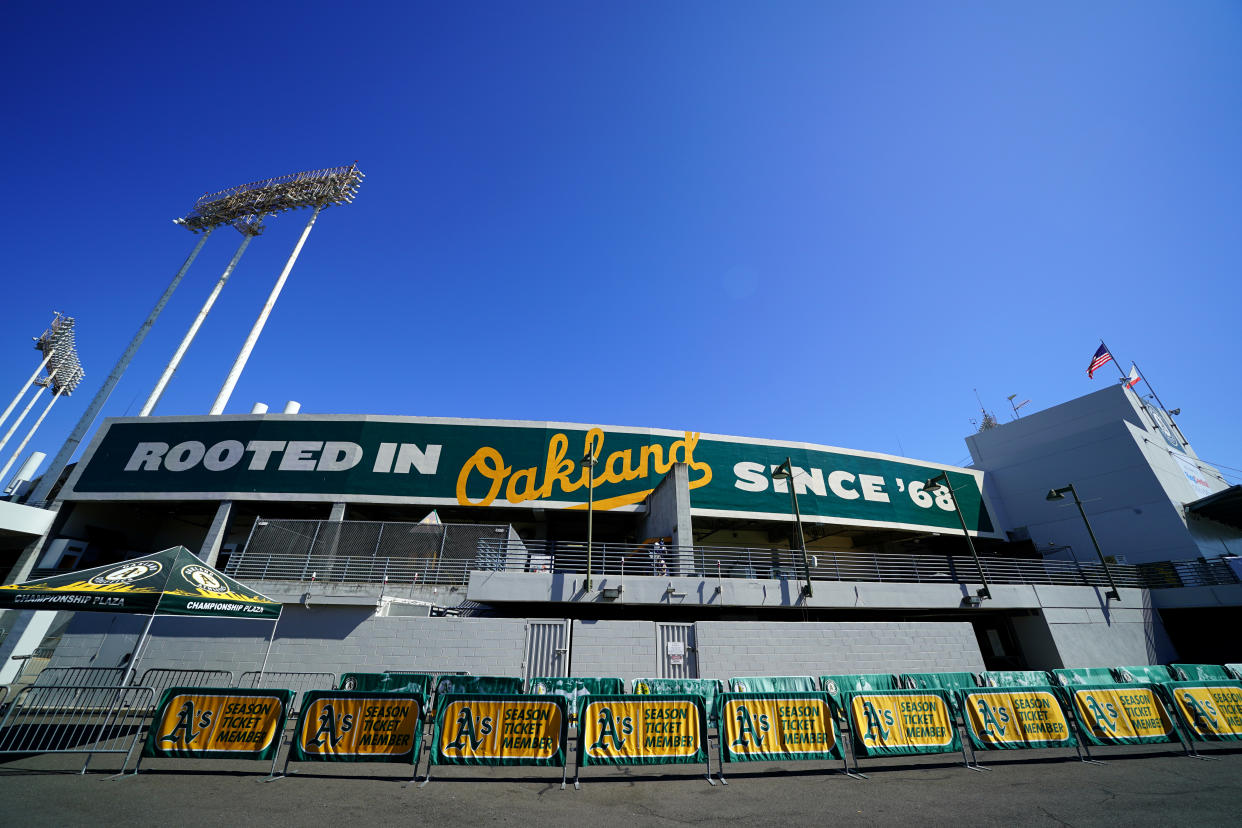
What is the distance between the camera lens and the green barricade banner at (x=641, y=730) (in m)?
7.84

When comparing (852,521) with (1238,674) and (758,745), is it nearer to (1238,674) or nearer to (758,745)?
(1238,674)

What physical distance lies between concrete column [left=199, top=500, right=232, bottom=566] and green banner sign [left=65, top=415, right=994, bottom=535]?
959 millimetres

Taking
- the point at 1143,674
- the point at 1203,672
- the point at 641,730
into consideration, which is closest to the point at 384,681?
the point at 641,730

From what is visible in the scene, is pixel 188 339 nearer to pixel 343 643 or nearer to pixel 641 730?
pixel 343 643

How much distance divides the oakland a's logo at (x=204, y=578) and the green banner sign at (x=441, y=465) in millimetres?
13959

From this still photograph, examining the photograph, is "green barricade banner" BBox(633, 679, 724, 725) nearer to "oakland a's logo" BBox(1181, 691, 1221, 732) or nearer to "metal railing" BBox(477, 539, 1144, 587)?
"metal railing" BBox(477, 539, 1144, 587)

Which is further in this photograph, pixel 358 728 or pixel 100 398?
pixel 100 398

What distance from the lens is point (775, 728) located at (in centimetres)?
820

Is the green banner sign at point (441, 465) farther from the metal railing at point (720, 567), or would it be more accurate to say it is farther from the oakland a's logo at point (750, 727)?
the oakland a's logo at point (750, 727)

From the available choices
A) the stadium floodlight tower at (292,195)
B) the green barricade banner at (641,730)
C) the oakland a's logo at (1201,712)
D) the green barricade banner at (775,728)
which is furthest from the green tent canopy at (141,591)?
the stadium floodlight tower at (292,195)

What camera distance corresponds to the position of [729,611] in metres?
17.8

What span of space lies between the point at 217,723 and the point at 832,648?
15.7 m

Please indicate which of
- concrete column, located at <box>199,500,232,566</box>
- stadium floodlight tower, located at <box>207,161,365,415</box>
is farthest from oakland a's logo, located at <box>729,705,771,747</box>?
stadium floodlight tower, located at <box>207,161,365,415</box>

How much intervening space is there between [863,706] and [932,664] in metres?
9.59
